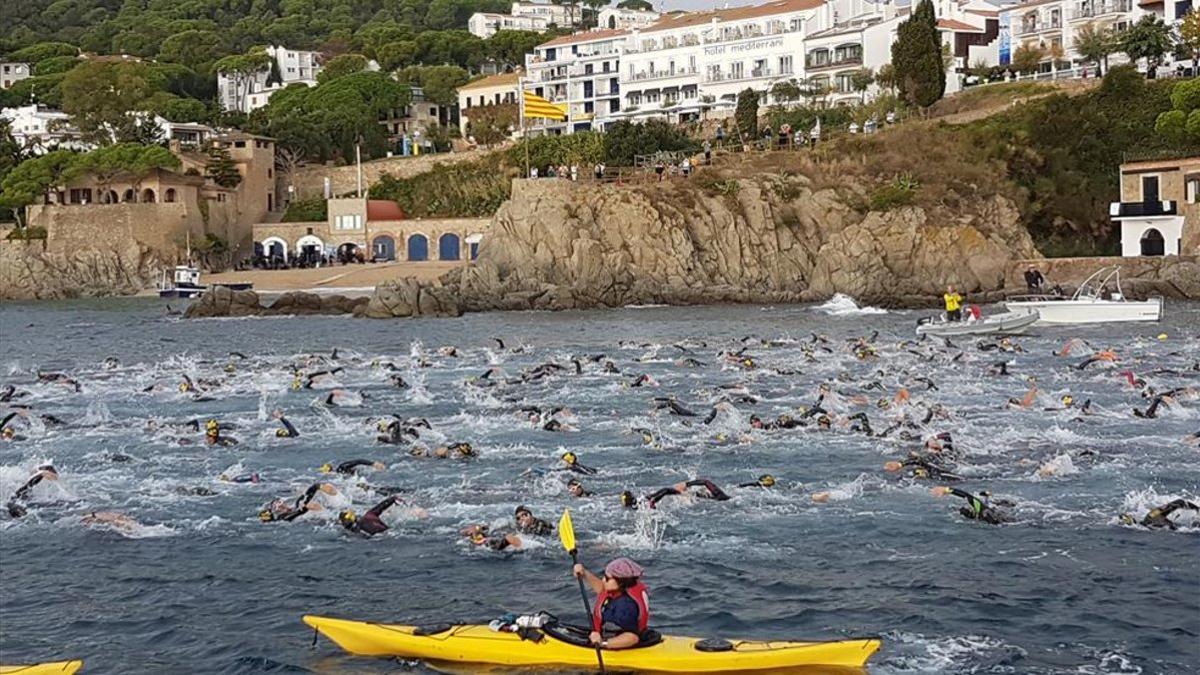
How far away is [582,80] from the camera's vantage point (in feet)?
412

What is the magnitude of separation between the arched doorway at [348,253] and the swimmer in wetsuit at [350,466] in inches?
3136

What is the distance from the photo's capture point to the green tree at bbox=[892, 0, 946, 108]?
9050 centimetres

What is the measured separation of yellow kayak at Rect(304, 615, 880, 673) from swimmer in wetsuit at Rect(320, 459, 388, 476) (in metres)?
11.1

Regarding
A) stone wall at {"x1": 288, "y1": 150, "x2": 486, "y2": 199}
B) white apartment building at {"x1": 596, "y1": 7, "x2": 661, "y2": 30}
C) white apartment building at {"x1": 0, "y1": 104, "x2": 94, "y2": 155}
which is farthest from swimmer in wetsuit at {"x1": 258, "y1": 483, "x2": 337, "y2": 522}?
white apartment building at {"x1": 596, "y1": 7, "x2": 661, "y2": 30}

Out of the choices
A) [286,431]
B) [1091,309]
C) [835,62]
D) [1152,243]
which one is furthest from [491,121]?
[286,431]

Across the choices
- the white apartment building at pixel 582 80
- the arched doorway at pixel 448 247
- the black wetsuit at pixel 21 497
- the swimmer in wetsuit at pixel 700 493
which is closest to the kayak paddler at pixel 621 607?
the swimmer in wetsuit at pixel 700 493

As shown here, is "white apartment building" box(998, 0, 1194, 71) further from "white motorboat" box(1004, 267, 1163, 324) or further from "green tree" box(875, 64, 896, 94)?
"white motorboat" box(1004, 267, 1163, 324)

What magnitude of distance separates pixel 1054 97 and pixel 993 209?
43.3 feet

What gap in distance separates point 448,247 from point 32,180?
118 feet

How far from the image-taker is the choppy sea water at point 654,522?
60.6 ft

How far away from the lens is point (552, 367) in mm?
46469

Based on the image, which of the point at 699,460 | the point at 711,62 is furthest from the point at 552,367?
the point at 711,62

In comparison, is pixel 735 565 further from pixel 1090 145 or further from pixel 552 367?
pixel 1090 145

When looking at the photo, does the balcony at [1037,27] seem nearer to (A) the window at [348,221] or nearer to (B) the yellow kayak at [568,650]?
(A) the window at [348,221]
